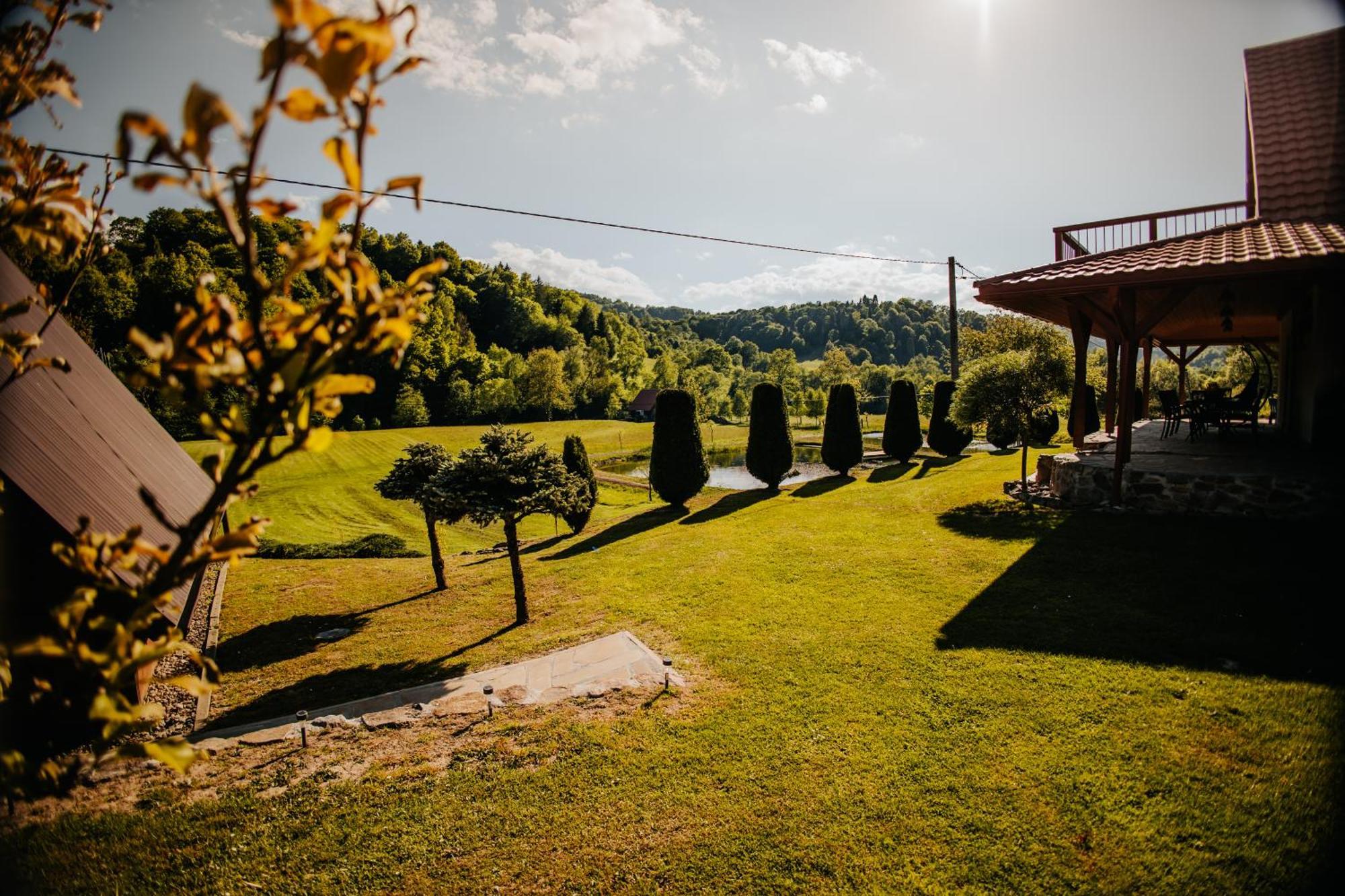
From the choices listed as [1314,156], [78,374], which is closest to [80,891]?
[78,374]

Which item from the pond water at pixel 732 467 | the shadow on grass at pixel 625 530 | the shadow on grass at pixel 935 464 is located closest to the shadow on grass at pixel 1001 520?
the shadow on grass at pixel 935 464

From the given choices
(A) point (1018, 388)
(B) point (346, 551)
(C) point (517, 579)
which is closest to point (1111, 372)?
(A) point (1018, 388)

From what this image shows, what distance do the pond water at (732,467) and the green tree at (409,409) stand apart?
25489 mm

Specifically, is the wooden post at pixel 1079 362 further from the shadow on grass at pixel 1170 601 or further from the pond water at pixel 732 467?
the pond water at pixel 732 467

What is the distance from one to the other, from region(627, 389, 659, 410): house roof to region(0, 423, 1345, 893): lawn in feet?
220

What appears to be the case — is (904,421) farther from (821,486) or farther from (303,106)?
(303,106)

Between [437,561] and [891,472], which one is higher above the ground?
[891,472]

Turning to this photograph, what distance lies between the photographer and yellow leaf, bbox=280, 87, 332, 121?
0.96m

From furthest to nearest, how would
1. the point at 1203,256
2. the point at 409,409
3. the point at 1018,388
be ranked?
the point at 409,409
the point at 1018,388
the point at 1203,256

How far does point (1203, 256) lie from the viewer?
770 centimetres

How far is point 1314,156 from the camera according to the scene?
9.09 m

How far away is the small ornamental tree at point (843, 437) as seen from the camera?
18234 mm

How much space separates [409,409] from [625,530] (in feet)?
152

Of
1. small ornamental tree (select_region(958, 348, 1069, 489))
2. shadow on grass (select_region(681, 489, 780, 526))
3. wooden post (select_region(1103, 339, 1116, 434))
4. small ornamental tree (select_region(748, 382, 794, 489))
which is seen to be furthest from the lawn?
small ornamental tree (select_region(748, 382, 794, 489))
